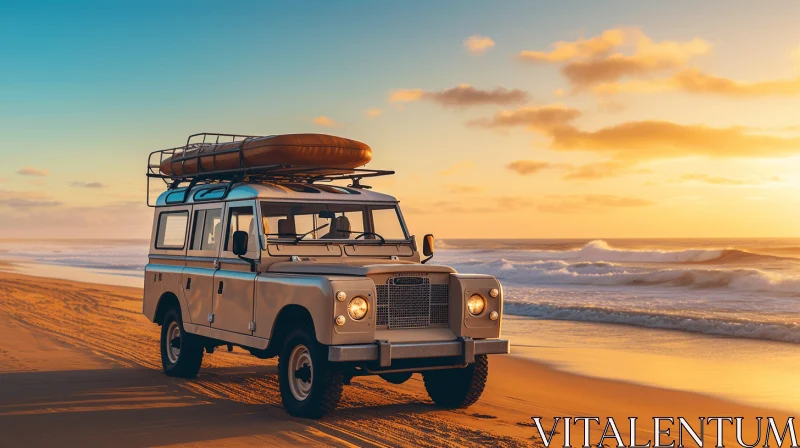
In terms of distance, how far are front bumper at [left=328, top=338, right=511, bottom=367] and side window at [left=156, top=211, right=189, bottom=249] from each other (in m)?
3.95

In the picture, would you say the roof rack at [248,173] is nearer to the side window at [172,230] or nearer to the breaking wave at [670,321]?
the side window at [172,230]

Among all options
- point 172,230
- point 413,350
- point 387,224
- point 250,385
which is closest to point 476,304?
point 413,350

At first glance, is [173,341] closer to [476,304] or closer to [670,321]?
[476,304]

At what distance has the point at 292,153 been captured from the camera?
9.37 meters

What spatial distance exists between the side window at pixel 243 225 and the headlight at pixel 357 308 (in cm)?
183

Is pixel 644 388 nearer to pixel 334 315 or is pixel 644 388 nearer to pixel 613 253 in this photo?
pixel 334 315

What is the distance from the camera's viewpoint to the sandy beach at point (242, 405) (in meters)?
7.63

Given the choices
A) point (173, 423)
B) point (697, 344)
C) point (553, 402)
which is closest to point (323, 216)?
point (173, 423)

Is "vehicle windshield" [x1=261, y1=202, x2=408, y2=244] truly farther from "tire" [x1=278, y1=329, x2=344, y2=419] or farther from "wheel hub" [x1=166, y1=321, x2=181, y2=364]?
"wheel hub" [x1=166, y1=321, x2=181, y2=364]

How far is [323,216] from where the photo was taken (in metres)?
9.53

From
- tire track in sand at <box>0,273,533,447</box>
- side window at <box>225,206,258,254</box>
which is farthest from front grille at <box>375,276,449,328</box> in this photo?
side window at <box>225,206,258,254</box>

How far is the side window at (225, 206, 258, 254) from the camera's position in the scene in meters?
9.20

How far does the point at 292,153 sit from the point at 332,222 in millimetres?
890

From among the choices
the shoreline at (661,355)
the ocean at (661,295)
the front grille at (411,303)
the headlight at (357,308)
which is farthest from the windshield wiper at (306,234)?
the ocean at (661,295)
